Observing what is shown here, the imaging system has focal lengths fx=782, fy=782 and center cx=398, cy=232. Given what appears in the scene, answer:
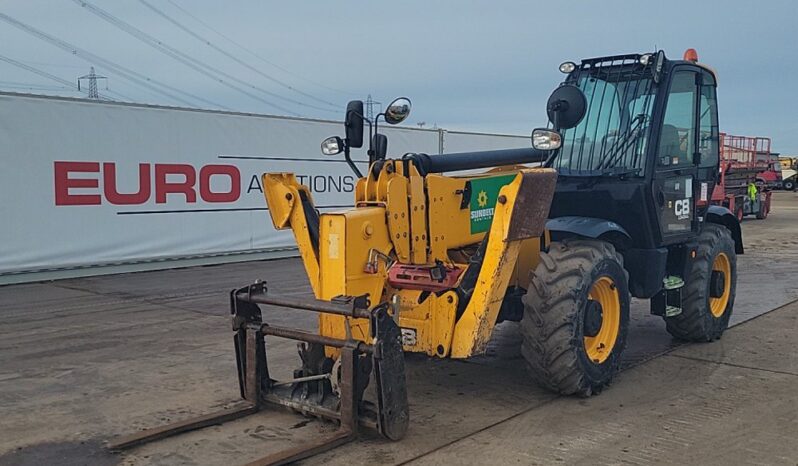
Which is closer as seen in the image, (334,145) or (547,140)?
(547,140)

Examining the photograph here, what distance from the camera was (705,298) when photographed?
7.39 m

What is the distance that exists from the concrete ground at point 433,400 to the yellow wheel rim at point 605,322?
309 millimetres

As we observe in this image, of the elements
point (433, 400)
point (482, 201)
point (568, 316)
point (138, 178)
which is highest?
point (138, 178)

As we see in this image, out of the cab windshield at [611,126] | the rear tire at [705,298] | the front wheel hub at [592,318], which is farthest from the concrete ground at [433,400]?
the cab windshield at [611,126]

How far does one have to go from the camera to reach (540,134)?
5.37 metres

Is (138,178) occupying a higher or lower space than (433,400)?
higher

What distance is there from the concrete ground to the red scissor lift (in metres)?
16.6

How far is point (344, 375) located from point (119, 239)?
30.8 feet

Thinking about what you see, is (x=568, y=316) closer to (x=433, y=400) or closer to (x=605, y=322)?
(x=605, y=322)

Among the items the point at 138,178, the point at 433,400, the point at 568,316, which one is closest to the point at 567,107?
the point at 568,316

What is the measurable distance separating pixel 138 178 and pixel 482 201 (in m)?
8.79

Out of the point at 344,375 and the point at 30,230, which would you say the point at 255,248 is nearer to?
the point at 30,230

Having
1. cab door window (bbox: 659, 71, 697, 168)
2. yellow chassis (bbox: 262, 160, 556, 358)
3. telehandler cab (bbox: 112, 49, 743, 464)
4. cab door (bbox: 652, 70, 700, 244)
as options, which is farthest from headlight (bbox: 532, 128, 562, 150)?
cab door window (bbox: 659, 71, 697, 168)

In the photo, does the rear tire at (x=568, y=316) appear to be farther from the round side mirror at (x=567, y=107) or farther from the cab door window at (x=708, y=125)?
the cab door window at (x=708, y=125)
